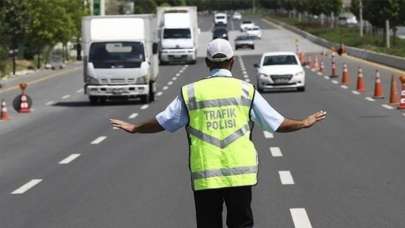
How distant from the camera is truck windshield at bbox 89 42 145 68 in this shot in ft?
96.8

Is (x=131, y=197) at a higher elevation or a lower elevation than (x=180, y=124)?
lower

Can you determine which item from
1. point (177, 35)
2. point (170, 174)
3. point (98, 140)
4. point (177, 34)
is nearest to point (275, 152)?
point (170, 174)

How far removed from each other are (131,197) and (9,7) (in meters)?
47.5

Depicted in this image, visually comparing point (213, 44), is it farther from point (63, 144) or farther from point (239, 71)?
point (239, 71)

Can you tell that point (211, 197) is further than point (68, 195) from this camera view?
No

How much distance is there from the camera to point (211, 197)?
5.81 metres

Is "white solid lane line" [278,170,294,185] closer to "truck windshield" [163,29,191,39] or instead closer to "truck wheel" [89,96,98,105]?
"truck wheel" [89,96,98,105]

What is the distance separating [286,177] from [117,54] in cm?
1749

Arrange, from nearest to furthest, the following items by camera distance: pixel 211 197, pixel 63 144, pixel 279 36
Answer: pixel 211 197 → pixel 63 144 → pixel 279 36

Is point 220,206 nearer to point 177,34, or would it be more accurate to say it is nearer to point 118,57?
point 118,57

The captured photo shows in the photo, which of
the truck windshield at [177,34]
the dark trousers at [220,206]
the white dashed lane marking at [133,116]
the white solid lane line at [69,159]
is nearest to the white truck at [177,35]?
the truck windshield at [177,34]

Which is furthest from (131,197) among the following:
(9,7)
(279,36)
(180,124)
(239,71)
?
(279,36)

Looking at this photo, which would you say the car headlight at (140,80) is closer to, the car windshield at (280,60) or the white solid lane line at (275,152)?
A: the car windshield at (280,60)

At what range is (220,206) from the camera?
19.1ft
